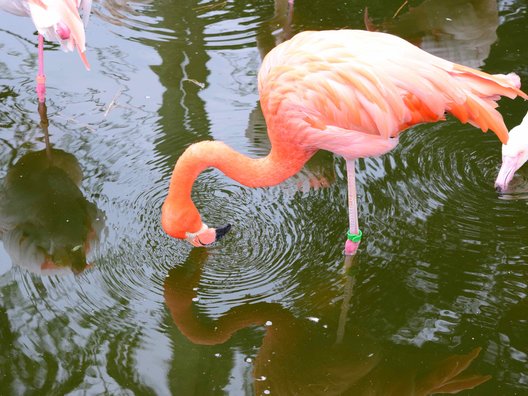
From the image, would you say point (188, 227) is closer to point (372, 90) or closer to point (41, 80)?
point (372, 90)

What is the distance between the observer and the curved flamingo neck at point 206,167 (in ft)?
12.8

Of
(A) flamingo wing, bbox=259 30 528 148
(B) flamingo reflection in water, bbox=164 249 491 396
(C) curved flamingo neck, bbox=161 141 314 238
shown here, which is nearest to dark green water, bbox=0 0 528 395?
(B) flamingo reflection in water, bbox=164 249 491 396

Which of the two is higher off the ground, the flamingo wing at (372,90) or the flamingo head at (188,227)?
the flamingo wing at (372,90)

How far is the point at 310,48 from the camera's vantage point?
396 centimetres

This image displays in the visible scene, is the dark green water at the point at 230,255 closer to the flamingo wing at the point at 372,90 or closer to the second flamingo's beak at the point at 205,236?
the second flamingo's beak at the point at 205,236

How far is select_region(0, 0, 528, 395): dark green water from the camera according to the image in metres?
3.66

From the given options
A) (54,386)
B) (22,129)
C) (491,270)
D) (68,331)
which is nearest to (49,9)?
(22,129)

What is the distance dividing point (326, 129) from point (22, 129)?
7.64 feet

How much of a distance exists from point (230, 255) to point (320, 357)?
81 centimetres

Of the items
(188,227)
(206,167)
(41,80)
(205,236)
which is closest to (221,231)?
(205,236)

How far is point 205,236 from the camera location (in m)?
4.09

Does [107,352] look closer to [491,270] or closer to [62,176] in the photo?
[62,176]

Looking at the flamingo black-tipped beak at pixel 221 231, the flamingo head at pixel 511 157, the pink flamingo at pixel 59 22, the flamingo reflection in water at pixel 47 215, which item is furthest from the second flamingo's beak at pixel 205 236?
the flamingo head at pixel 511 157

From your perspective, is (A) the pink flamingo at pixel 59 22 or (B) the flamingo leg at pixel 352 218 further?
(A) the pink flamingo at pixel 59 22
